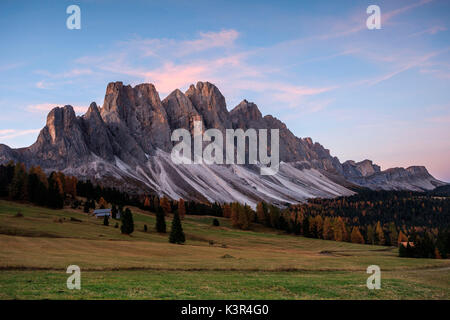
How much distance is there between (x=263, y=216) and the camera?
136250 mm

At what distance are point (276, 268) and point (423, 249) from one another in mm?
57134

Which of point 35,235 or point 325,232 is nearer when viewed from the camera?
point 35,235

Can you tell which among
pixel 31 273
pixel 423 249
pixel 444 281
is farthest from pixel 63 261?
pixel 423 249

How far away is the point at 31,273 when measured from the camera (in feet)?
89.2

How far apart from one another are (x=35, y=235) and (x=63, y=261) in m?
29.3

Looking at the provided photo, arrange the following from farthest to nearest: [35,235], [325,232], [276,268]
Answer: [325,232], [35,235], [276,268]

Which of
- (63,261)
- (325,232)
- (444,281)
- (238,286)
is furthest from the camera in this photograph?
(325,232)

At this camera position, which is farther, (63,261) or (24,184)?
(24,184)
